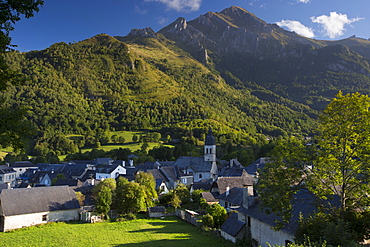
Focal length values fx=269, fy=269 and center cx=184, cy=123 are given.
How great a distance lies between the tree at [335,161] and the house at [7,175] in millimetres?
84877

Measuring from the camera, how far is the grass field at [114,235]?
25.1 meters

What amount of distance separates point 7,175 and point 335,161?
90715 mm

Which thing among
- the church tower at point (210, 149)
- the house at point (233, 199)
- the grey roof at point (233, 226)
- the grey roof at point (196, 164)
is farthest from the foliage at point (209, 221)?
the church tower at point (210, 149)

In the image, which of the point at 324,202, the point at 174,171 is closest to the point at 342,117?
the point at 324,202

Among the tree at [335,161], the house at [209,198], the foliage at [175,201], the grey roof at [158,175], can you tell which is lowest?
the foliage at [175,201]

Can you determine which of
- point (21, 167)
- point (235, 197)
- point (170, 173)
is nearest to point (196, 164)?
point (170, 173)

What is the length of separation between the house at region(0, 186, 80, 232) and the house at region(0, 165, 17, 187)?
52657mm

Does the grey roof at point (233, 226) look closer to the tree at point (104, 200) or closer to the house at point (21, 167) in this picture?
the tree at point (104, 200)

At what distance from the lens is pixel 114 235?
93.0ft

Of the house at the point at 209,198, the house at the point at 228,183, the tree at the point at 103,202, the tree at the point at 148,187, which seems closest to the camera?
the tree at the point at 103,202

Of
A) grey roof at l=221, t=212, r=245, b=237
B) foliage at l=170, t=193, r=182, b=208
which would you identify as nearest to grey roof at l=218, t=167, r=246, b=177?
foliage at l=170, t=193, r=182, b=208

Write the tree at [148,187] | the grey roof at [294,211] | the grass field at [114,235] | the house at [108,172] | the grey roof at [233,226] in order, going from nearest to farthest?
the grey roof at [294,211], the grey roof at [233,226], the grass field at [114,235], the tree at [148,187], the house at [108,172]

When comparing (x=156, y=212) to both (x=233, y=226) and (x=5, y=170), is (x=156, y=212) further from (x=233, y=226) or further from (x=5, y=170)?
(x=5, y=170)

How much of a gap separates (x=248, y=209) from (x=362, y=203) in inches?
430
